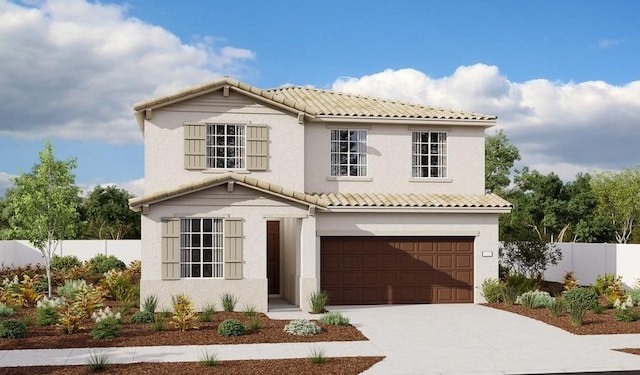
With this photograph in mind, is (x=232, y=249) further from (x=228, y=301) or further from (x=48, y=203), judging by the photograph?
(x=48, y=203)

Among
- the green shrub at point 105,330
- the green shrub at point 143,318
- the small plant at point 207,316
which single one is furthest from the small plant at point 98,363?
the small plant at point 207,316

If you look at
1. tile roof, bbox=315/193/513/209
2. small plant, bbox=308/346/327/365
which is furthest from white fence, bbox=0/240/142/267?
small plant, bbox=308/346/327/365

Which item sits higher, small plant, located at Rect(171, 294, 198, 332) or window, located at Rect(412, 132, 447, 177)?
window, located at Rect(412, 132, 447, 177)

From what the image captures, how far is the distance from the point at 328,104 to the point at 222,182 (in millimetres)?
6241

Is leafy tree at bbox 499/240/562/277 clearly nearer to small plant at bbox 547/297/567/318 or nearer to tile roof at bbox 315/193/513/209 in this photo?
tile roof at bbox 315/193/513/209

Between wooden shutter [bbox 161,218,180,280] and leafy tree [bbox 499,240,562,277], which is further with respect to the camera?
leafy tree [bbox 499,240,562,277]

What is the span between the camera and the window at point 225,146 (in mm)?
23250

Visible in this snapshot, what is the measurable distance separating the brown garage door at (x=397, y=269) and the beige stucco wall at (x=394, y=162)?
6.26ft

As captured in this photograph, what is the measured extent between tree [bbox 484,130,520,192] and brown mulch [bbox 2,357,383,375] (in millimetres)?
36222

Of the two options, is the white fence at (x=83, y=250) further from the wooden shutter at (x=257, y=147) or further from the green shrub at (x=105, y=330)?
the green shrub at (x=105, y=330)

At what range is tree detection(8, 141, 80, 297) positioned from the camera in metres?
26.1

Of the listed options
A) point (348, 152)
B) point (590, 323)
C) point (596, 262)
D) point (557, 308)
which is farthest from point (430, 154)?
point (596, 262)

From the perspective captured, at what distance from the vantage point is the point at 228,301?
20.9 metres

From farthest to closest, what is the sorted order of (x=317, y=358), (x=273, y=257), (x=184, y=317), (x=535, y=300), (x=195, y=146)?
(x=273, y=257) → (x=195, y=146) → (x=535, y=300) → (x=184, y=317) → (x=317, y=358)
